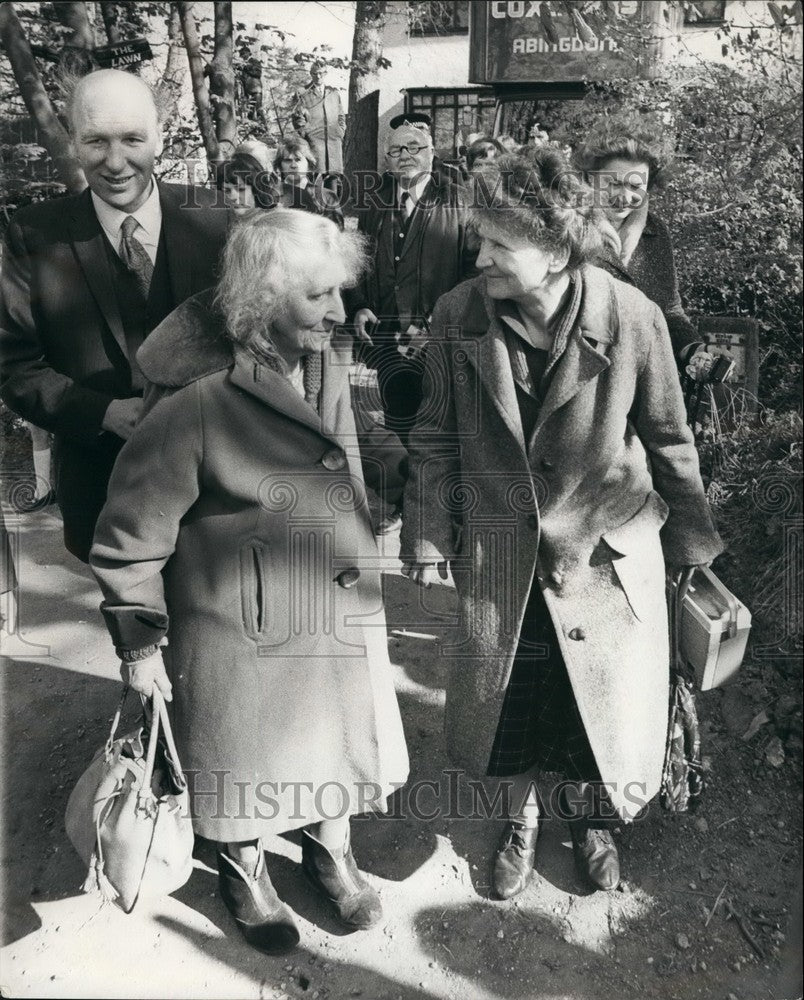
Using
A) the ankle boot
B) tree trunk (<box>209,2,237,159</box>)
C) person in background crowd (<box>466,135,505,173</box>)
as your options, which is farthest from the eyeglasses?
the ankle boot

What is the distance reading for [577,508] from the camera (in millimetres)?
2381

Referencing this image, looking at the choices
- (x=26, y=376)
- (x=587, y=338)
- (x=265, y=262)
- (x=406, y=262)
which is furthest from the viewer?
(x=406, y=262)

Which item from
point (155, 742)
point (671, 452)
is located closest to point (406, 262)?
point (671, 452)

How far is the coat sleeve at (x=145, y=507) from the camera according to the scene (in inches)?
81.7

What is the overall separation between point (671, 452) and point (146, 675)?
1.54 metres

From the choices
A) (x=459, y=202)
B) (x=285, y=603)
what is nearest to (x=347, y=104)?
(x=459, y=202)

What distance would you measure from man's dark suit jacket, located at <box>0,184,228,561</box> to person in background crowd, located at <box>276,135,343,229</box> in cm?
33

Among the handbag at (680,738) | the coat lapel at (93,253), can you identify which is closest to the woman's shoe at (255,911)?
the handbag at (680,738)

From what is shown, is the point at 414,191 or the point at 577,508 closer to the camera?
the point at 577,508

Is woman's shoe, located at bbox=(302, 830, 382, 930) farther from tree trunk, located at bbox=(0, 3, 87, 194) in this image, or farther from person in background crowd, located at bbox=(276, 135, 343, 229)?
tree trunk, located at bbox=(0, 3, 87, 194)

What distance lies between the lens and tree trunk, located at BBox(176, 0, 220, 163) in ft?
7.97

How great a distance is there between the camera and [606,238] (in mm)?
2354

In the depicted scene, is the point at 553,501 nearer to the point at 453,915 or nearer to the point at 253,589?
the point at 253,589

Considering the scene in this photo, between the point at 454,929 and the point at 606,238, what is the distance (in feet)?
6.86
